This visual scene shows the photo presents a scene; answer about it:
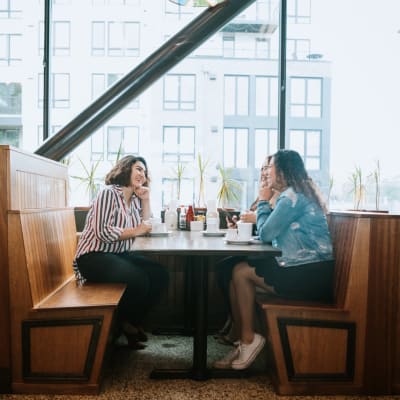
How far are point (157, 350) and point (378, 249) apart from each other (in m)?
1.58

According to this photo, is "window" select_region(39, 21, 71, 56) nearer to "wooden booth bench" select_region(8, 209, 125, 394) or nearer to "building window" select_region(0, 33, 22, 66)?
"building window" select_region(0, 33, 22, 66)

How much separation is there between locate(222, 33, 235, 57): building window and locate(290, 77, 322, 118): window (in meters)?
0.61

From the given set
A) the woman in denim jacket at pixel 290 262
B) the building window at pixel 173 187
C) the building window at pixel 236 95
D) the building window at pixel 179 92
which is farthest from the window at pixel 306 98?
the woman in denim jacket at pixel 290 262

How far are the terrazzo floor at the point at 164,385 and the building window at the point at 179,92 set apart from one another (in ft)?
7.13

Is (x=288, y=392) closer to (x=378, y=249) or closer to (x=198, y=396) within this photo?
(x=198, y=396)

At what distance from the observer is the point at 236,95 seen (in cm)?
414

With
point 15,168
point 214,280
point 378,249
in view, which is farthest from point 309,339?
point 15,168

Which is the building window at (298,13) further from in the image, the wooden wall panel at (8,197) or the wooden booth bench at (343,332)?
the wooden wall panel at (8,197)

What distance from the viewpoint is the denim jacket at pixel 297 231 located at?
245 cm

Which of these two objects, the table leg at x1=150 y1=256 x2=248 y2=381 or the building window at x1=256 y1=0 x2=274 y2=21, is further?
the building window at x1=256 y1=0 x2=274 y2=21

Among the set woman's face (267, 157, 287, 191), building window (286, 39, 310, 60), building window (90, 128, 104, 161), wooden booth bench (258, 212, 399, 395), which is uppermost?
building window (286, 39, 310, 60)

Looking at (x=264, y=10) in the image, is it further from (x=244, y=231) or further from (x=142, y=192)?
(x=244, y=231)

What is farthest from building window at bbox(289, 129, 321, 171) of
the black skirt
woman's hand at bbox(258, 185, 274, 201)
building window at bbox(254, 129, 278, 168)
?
the black skirt

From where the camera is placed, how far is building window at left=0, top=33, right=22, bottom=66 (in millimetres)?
4207
